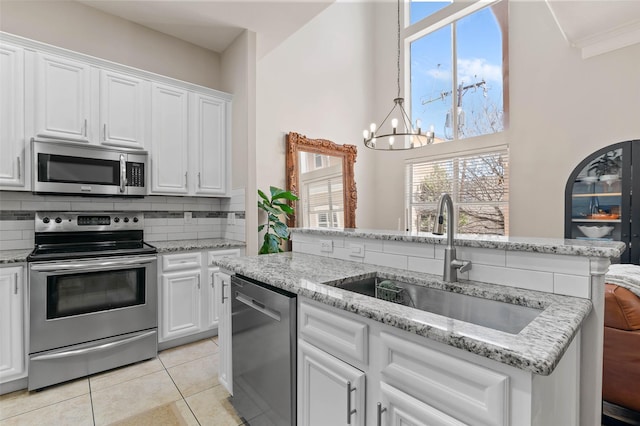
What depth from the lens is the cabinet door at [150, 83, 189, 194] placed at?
9.95 ft

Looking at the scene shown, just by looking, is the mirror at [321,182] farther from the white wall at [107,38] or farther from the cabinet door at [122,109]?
the cabinet door at [122,109]

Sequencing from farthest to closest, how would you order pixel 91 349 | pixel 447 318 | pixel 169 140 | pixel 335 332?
pixel 169 140, pixel 91 349, pixel 335 332, pixel 447 318

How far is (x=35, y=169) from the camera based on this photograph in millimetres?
2414

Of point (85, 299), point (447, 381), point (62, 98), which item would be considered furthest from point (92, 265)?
point (447, 381)

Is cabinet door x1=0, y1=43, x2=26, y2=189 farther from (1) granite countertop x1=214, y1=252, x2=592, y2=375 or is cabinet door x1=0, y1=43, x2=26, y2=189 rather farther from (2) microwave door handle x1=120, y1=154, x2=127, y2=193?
(1) granite countertop x1=214, y1=252, x2=592, y2=375

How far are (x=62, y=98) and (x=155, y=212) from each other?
3.99ft

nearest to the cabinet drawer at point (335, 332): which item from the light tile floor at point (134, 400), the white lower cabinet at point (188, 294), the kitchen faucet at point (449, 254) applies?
the kitchen faucet at point (449, 254)

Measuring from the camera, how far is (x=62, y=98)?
8.45ft

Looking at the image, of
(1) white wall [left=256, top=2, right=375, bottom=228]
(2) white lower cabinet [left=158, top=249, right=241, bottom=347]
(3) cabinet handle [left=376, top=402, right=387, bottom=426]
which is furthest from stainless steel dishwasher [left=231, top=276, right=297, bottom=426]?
(1) white wall [left=256, top=2, right=375, bottom=228]

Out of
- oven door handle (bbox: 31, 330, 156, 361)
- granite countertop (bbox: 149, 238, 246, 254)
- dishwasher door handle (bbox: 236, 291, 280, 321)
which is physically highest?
granite countertop (bbox: 149, 238, 246, 254)

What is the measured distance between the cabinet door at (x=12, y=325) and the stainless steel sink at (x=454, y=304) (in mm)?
2215

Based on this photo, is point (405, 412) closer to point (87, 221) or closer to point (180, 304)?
point (180, 304)

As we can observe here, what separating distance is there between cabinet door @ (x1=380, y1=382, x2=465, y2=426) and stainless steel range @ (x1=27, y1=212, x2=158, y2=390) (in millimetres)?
2252

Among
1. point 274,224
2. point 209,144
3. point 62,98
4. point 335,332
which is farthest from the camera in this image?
point 274,224
